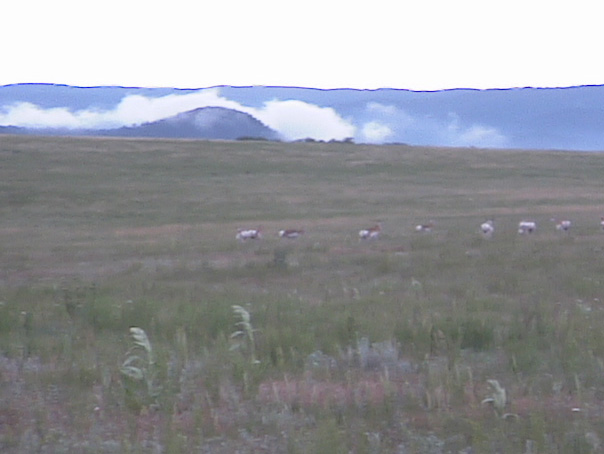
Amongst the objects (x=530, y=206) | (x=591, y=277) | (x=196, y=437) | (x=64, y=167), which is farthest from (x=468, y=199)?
(x=196, y=437)

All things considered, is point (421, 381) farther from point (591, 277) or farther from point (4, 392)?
point (591, 277)

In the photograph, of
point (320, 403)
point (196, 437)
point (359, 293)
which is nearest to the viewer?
point (196, 437)

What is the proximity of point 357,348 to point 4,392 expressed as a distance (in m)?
2.81

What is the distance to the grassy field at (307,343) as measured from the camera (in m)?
6.41

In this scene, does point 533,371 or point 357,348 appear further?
point 357,348

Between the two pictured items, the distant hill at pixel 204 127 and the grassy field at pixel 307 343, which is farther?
the distant hill at pixel 204 127

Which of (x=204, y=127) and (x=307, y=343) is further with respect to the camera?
(x=204, y=127)

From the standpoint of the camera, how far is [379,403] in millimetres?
6945

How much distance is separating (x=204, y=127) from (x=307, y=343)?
64982 millimetres

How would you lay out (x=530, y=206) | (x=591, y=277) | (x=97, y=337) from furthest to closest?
(x=530, y=206)
(x=591, y=277)
(x=97, y=337)

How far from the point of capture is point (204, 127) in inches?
2867

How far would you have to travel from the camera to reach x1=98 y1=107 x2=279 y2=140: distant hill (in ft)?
234

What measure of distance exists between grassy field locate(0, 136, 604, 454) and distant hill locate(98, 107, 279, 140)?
4602cm

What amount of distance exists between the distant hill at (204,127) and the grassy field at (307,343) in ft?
151
